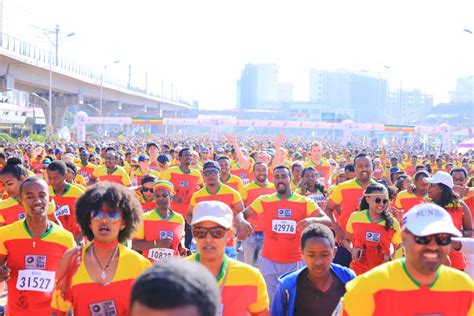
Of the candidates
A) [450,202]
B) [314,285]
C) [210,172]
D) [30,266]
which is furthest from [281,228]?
[30,266]

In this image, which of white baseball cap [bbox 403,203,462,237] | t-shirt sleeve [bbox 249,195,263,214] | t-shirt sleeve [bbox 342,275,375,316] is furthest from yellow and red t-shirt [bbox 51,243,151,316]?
t-shirt sleeve [bbox 249,195,263,214]

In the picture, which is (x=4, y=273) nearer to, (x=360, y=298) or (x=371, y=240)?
(x=360, y=298)

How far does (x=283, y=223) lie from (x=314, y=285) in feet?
7.58

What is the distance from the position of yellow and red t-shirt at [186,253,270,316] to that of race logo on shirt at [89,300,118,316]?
614 millimetres

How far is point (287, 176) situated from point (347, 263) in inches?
51.7

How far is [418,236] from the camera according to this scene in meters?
→ 3.14

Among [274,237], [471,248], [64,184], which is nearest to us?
[471,248]

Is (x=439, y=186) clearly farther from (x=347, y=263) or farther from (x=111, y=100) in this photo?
(x=111, y=100)

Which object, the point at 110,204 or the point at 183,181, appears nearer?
the point at 110,204

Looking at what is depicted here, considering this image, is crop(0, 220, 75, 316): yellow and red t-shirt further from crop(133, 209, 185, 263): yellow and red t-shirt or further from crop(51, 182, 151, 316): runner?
crop(133, 209, 185, 263): yellow and red t-shirt

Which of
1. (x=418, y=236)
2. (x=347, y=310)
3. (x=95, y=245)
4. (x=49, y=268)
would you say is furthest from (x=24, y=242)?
(x=418, y=236)

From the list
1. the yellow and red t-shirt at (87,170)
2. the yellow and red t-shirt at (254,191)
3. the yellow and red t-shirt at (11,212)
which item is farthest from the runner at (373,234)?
the yellow and red t-shirt at (87,170)

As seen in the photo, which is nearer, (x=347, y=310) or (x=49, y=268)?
(x=347, y=310)

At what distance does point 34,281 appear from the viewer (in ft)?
14.6
